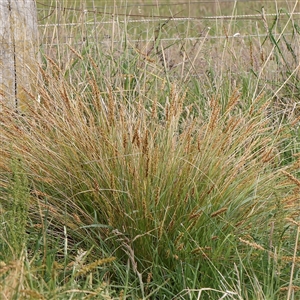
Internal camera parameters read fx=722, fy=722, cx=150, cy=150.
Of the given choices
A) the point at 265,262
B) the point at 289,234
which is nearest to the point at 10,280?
the point at 265,262

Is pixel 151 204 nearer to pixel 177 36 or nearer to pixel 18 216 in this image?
pixel 18 216

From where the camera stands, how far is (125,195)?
2.61 metres

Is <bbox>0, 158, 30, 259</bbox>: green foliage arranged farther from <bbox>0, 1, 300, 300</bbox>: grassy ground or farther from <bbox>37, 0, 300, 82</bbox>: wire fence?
<bbox>37, 0, 300, 82</bbox>: wire fence

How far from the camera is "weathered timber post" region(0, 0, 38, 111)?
135 inches

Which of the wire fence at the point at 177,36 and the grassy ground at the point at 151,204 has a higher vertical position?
the wire fence at the point at 177,36

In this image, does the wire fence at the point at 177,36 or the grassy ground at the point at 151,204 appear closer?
the grassy ground at the point at 151,204

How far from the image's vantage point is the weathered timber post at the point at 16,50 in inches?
135

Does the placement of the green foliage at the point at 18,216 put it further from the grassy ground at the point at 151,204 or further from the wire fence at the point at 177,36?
the wire fence at the point at 177,36

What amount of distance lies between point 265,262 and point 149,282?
411 millimetres

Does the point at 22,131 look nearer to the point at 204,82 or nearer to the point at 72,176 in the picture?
the point at 72,176

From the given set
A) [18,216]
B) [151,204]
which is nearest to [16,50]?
[151,204]

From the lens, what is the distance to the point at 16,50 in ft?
11.4

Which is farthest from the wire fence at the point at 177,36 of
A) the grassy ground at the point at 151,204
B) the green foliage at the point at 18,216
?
the green foliage at the point at 18,216

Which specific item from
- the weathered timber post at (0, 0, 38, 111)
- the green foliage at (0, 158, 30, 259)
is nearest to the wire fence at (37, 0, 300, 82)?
the weathered timber post at (0, 0, 38, 111)
